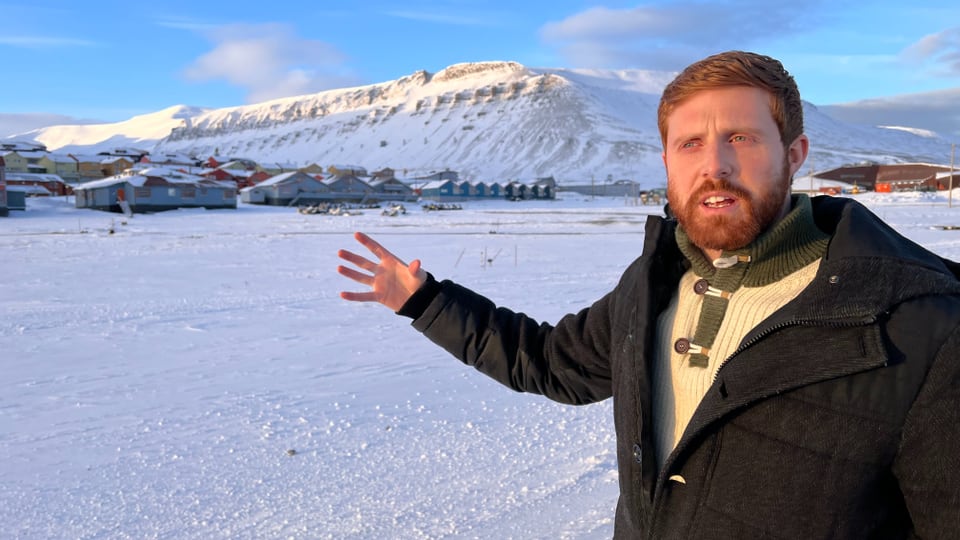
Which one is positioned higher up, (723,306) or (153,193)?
(723,306)

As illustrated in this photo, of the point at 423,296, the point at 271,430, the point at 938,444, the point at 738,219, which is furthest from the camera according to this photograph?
the point at 271,430

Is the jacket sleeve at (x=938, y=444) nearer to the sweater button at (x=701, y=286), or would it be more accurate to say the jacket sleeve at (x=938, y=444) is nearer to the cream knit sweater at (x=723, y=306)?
the cream knit sweater at (x=723, y=306)

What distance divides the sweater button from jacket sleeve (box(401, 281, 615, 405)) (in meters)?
0.56

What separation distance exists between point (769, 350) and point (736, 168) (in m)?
0.53

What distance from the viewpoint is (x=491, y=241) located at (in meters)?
27.0

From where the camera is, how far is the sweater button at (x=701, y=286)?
2000 millimetres

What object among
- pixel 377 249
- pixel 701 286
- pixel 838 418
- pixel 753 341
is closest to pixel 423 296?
pixel 377 249

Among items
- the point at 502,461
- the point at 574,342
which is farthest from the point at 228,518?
the point at 574,342

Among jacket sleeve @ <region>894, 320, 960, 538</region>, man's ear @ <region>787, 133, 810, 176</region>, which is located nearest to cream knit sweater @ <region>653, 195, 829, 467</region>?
man's ear @ <region>787, 133, 810, 176</region>

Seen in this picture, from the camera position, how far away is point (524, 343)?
9.05ft

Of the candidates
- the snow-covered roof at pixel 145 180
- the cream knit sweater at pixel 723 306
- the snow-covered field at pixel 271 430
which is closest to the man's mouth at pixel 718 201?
the cream knit sweater at pixel 723 306

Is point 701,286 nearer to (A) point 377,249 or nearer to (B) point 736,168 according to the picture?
(B) point 736,168

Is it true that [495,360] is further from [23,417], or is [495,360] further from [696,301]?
[23,417]

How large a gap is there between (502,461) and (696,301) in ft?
12.2
